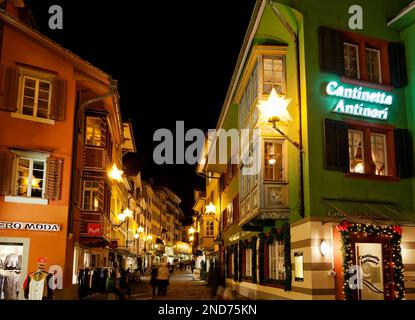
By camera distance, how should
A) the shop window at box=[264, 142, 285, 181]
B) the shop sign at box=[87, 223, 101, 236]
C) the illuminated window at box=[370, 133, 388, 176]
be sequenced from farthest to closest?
the shop sign at box=[87, 223, 101, 236] < the shop window at box=[264, 142, 285, 181] < the illuminated window at box=[370, 133, 388, 176]

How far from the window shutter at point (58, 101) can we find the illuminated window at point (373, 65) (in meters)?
12.2

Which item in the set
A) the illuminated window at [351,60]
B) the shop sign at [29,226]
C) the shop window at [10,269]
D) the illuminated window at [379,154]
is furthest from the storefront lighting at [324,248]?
the shop window at [10,269]

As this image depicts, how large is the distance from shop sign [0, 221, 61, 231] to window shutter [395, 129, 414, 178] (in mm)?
13080

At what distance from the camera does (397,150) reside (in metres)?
17.4

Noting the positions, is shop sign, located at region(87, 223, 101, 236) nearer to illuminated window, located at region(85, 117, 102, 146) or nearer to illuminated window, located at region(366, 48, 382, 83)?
illuminated window, located at region(85, 117, 102, 146)

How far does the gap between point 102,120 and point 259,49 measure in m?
9.94

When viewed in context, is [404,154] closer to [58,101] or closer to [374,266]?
[374,266]

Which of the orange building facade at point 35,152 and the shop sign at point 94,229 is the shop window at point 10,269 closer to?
the orange building facade at point 35,152

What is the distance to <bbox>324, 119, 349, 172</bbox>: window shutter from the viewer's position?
53.5ft

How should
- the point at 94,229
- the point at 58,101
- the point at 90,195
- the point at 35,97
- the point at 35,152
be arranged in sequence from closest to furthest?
the point at 35,152, the point at 35,97, the point at 58,101, the point at 94,229, the point at 90,195

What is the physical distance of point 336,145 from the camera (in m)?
16.5

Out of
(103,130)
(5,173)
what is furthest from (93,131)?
(5,173)

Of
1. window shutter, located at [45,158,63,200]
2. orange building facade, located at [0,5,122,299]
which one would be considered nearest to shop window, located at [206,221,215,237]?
orange building facade, located at [0,5,122,299]

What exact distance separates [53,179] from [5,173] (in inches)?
72.5
